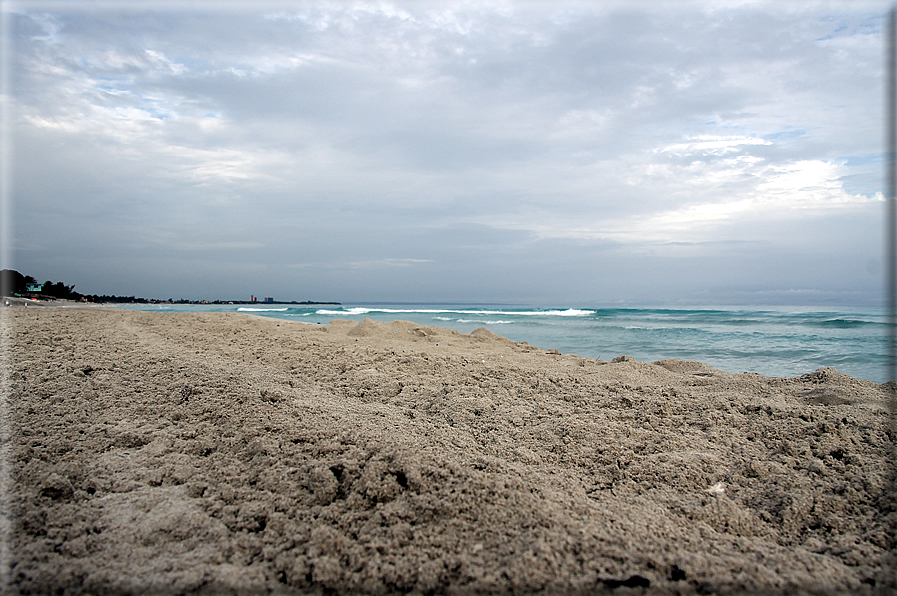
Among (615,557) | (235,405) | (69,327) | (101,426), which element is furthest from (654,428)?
(69,327)

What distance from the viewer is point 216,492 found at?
180 centimetres

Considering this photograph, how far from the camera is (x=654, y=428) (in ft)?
8.45

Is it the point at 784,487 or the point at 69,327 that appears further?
the point at 69,327

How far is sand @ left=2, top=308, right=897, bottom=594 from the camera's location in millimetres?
1354

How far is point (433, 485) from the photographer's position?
177cm

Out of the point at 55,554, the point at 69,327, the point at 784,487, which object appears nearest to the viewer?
the point at 55,554

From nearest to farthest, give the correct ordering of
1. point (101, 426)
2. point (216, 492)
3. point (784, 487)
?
point (216, 492)
point (784, 487)
point (101, 426)

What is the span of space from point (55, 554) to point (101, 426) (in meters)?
1.12

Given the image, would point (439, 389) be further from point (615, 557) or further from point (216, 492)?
point (615, 557)

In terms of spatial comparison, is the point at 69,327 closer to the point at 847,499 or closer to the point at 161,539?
the point at 161,539

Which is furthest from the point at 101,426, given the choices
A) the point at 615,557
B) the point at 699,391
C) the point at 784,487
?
the point at 699,391

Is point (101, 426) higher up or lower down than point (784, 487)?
higher up

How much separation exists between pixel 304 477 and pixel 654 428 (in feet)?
6.50

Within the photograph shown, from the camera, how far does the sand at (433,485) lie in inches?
53.3
